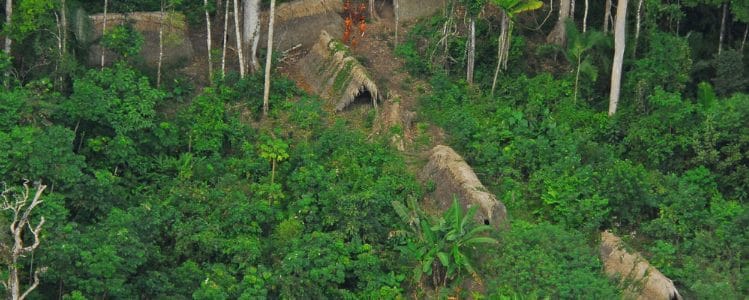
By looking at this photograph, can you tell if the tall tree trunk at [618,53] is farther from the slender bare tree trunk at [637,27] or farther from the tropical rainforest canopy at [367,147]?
the slender bare tree trunk at [637,27]

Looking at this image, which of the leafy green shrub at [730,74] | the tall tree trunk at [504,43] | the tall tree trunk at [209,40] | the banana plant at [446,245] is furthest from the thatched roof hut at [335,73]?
the leafy green shrub at [730,74]

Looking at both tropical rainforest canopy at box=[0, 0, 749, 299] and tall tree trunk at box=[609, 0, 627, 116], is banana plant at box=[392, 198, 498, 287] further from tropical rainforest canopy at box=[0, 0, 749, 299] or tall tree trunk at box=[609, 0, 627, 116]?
tall tree trunk at box=[609, 0, 627, 116]

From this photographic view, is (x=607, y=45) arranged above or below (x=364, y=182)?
above

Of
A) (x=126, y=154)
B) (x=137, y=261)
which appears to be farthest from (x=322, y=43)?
(x=137, y=261)

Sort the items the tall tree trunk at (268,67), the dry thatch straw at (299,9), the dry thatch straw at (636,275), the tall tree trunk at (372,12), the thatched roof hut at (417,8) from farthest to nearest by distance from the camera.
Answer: the thatched roof hut at (417,8), the tall tree trunk at (372,12), the dry thatch straw at (299,9), the tall tree trunk at (268,67), the dry thatch straw at (636,275)

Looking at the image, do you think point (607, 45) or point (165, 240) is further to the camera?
point (607, 45)

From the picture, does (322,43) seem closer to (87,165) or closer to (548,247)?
(87,165)

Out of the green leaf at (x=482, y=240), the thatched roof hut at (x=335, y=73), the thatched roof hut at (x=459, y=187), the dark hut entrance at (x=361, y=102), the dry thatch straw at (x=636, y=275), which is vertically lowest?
the dry thatch straw at (x=636, y=275)
